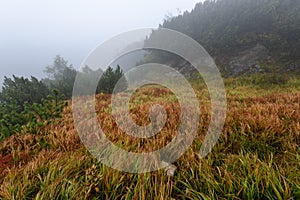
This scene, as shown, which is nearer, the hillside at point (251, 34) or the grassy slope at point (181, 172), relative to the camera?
the grassy slope at point (181, 172)

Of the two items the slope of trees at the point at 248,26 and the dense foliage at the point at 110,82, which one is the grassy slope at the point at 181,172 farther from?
the slope of trees at the point at 248,26

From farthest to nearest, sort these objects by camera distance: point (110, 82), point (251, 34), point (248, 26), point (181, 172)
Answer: point (248, 26) < point (251, 34) < point (110, 82) < point (181, 172)

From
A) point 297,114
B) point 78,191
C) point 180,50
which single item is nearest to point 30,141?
point 78,191

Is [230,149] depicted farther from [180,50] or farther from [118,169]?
[180,50]

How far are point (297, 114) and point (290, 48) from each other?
16.4 meters

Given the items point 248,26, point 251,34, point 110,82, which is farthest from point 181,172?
point 248,26

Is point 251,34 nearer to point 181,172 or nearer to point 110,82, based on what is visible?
point 110,82

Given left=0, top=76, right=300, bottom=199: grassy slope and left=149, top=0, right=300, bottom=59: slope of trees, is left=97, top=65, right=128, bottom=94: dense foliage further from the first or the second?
left=149, top=0, right=300, bottom=59: slope of trees

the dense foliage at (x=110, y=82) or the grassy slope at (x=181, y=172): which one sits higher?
the dense foliage at (x=110, y=82)

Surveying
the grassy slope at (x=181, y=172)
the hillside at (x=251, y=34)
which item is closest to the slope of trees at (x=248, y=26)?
the hillside at (x=251, y=34)

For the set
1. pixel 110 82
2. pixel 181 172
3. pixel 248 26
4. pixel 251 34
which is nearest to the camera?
pixel 181 172

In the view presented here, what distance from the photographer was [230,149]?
2.53m

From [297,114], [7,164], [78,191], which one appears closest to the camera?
[78,191]

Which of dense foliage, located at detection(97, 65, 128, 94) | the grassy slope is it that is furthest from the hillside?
the grassy slope
